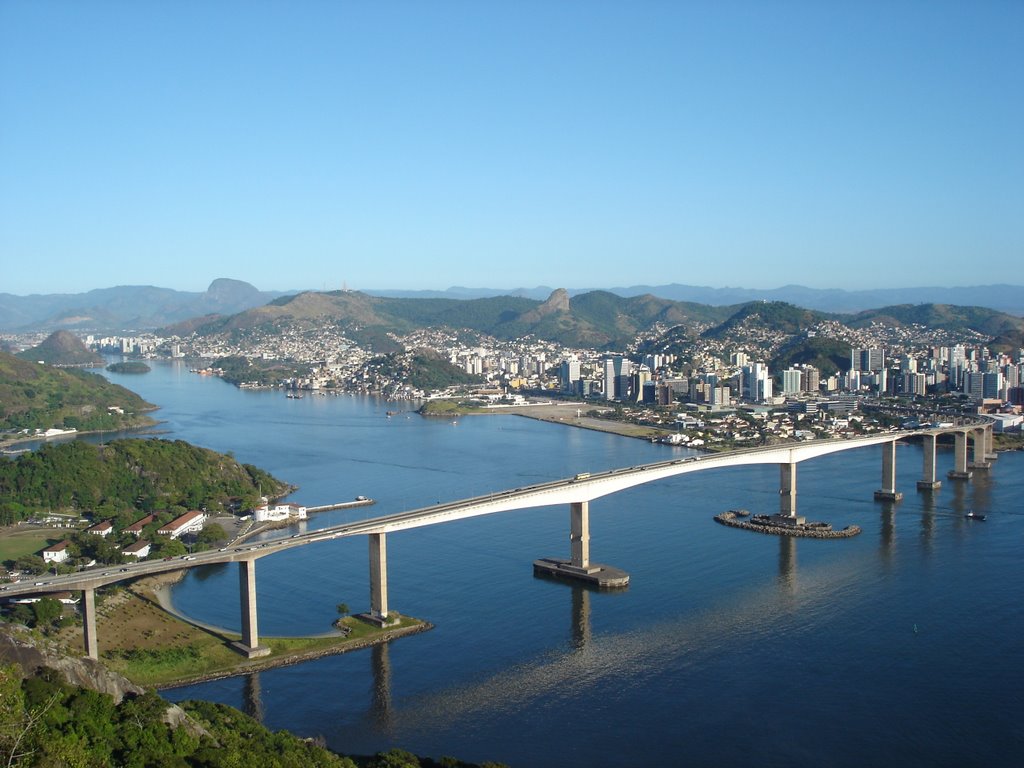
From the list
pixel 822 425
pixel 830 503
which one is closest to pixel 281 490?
pixel 830 503

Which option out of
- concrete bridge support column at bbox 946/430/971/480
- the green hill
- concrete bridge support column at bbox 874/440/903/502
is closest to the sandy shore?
concrete bridge support column at bbox 946/430/971/480

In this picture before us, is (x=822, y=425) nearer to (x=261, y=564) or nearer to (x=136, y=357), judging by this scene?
(x=261, y=564)

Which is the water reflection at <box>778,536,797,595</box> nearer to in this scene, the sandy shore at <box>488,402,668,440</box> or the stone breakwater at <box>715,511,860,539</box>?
the stone breakwater at <box>715,511,860,539</box>

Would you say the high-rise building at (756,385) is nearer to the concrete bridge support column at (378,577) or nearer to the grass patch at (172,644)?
the concrete bridge support column at (378,577)

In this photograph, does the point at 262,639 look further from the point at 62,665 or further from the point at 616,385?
the point at 616,385

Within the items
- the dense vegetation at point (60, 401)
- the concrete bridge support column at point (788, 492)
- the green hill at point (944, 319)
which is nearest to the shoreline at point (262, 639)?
the concrete bridge support column at point (788, 492)

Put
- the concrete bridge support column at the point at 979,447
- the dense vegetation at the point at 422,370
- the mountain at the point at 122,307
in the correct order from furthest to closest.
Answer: the mountain at the point at 122,307 < the dense vegetation at the point at 422,370 < the concrete bridge support column at the point at 979,447

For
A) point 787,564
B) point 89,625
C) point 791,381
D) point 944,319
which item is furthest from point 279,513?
point 944,319
